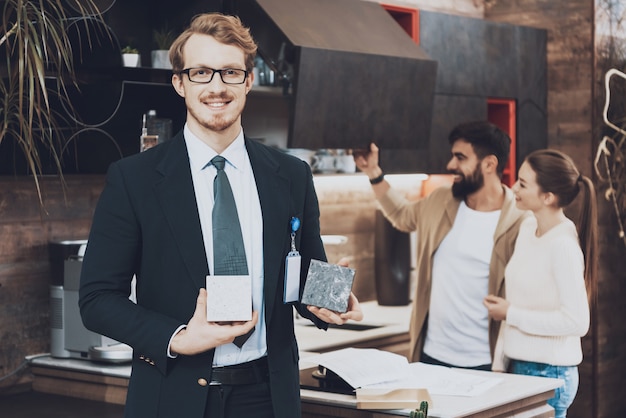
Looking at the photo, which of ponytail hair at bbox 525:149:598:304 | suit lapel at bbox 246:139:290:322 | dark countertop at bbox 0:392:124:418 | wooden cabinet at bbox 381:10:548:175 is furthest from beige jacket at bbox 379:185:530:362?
suit lapel at bbox 246:139:290:322

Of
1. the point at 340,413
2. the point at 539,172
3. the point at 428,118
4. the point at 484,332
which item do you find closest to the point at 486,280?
the point at 484,332

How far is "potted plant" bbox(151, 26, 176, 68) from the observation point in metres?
3.73

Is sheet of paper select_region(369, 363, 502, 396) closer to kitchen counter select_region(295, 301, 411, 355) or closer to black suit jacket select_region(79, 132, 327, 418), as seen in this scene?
black suit jacket select_region(79, 132, 327, 418)

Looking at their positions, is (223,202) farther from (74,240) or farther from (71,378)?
(74,240)

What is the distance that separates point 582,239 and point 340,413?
134cm

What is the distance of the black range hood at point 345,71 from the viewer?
3727 millimetres

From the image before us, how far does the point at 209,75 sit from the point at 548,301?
70.7 inches

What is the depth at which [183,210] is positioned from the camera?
2049mm

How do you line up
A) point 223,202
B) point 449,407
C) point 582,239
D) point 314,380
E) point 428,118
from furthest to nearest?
point 428,118
point 582,239
point 314,380
point 449,407
point 223,202

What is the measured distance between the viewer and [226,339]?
1906 mm

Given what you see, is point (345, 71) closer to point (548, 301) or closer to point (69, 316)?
point (548, 301)

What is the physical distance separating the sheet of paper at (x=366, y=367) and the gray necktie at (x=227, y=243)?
849 millimetres

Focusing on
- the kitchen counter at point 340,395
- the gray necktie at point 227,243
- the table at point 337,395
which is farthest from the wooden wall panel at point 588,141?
the gray necktie at point 227,243

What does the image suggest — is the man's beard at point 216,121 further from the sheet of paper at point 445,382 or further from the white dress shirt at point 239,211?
the sheet of paper at point 445,382
